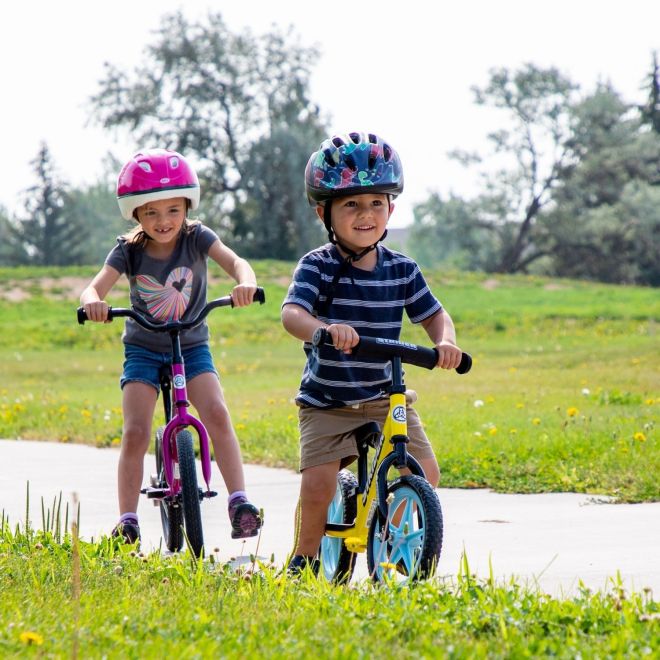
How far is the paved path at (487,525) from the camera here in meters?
4.65

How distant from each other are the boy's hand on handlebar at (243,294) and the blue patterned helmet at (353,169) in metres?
0.72

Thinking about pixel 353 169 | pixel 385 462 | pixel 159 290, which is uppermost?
pixel 353 169

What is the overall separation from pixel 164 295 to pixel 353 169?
56.2 inches

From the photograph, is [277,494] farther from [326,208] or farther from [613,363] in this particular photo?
A: [613,363]

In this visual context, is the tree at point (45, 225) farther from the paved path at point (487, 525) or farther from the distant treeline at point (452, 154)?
the paved path at point (487, 525)

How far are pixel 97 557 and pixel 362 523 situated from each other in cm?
107

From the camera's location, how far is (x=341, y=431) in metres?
4.51

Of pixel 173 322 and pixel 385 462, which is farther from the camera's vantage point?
pixel 173 322

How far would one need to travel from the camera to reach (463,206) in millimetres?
58594

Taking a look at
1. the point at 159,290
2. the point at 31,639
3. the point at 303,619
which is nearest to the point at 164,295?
the point at 159,290

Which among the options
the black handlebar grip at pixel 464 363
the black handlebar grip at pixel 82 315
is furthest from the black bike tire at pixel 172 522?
the black handlebar grip at pixel 464 363

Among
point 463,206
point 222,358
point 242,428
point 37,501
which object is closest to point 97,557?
point 37,501

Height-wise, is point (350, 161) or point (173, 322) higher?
point (350, 161)

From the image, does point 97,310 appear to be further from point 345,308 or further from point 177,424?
point 345,308
